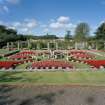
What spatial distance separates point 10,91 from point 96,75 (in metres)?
4.91

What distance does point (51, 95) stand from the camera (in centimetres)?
766

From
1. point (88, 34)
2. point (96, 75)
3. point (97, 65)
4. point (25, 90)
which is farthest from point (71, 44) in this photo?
point (25, 90)

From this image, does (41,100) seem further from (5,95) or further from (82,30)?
(82,30)

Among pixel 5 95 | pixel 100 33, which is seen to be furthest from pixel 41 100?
pixel 100 33

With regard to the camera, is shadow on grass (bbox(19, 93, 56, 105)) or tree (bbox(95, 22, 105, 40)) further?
tree (bbox(95, 22, 105, 40))

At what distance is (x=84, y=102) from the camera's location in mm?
6883

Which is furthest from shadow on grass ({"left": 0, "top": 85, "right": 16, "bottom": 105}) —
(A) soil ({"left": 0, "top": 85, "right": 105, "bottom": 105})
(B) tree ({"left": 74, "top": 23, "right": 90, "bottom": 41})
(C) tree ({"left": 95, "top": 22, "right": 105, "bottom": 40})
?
(B) tree ({"left": 74, "top": 23, "right": 90, "bottom": 41})

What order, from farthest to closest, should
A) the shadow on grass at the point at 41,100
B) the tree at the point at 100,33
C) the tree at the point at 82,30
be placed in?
the tree at the point at 82,30
the tree at the point at 100,33
the shadow on grass at the point at 41,100

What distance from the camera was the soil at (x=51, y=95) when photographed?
691 centimetres

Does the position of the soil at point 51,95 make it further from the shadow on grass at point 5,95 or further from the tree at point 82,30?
the tree at point 82,30

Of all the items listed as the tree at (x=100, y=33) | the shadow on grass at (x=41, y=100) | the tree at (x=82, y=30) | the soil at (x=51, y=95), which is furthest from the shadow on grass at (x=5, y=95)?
the tree at (x=82, y=30)

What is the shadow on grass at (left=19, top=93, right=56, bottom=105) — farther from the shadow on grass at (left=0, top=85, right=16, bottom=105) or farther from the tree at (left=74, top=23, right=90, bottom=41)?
the tree at (left=74, top=23, right=90, bottom=41)

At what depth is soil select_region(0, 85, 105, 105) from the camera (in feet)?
22.7

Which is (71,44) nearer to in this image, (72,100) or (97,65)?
(97,65)
